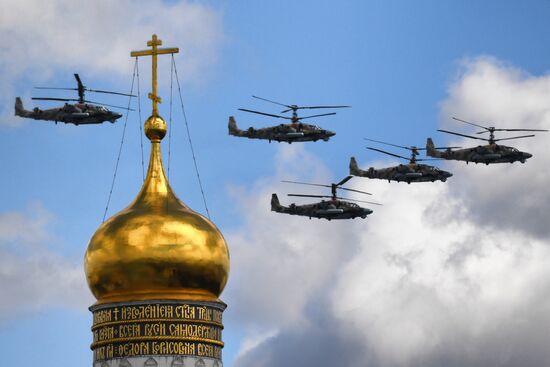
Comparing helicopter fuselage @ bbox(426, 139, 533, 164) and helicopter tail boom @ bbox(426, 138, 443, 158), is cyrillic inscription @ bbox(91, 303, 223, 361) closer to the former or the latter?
Result: helicopter fuselage @ bbox(426, 139, 533, 164)

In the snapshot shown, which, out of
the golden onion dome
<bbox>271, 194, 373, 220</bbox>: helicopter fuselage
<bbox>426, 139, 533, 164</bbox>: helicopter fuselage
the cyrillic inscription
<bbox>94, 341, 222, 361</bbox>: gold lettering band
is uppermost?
<bbox>426, 139, 533, 164</bbox>: helicopter fuselage

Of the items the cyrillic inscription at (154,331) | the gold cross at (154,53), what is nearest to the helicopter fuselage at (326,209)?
the gold cross at (154,53)

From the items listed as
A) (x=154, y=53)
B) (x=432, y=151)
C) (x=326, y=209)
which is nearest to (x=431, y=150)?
(x=432, y=151)

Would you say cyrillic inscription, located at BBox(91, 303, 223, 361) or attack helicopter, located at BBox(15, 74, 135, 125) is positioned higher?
attack helicopter, located at BBox(15, 74, 135, 125)

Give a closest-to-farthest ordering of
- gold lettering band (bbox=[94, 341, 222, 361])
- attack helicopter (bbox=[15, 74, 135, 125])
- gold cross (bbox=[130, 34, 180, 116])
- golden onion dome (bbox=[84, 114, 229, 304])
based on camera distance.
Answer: gold lettering band (bbox=[94, 341, 222, 361]) < golden onion dome (bbox=[84, 114, 229, 304]) < gold cross (bbox=[130, 34, 180, 116]) < attack helicopter (bbox=[15, 74, 135, 125])

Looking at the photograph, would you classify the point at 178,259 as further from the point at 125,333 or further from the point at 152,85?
the point at 152,85

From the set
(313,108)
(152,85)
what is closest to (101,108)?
(313,108)

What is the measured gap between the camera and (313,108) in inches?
4500

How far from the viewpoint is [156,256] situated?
219 ft

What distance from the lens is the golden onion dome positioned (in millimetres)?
66812

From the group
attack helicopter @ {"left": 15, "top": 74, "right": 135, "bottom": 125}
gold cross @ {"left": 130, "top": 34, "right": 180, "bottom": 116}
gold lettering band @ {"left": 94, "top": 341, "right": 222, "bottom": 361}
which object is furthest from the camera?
attack helicopter @ {"left": 15, "top": 74, "right": 135, "bottom": 125}

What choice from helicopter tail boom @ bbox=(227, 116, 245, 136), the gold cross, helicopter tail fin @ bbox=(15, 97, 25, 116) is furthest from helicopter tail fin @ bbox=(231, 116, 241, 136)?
the gold cross

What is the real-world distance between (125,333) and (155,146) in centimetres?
760

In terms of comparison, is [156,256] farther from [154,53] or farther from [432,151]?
[432,151]
